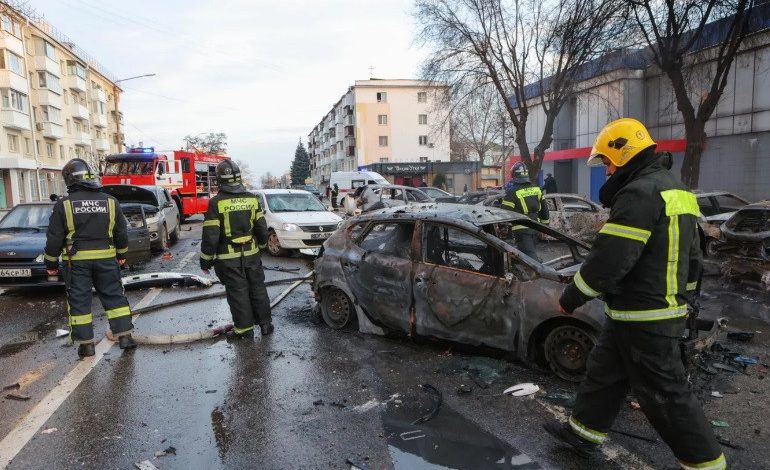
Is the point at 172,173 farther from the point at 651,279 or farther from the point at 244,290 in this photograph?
the point at 651,279

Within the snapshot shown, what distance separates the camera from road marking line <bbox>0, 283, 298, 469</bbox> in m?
3.53

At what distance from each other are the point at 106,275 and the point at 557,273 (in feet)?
14.5

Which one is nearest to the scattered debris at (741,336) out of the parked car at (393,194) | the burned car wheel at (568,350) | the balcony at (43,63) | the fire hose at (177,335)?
the burned car wheel at (568,350)

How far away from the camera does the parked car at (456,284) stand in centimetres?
A: 449

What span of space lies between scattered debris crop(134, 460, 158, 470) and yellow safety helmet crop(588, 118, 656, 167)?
3.28 metres

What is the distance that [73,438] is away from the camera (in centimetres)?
364

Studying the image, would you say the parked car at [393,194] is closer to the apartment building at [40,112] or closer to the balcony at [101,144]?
the apartment building at [40,112]

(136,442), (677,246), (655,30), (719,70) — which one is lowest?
(136,442)

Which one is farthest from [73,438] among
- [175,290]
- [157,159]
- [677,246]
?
[157,159]

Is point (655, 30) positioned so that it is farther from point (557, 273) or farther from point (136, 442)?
point (136, 442)

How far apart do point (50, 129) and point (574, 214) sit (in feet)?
152

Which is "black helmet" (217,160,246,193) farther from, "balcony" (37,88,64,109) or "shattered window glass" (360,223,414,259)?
"balcony" (37,88,64,109)

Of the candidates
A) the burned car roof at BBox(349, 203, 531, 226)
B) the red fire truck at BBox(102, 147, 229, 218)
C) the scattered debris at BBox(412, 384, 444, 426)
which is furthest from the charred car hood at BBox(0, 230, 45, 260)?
the red fire truck at BBox(102, 147, 229, 218)

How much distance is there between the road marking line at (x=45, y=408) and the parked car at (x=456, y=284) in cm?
238
